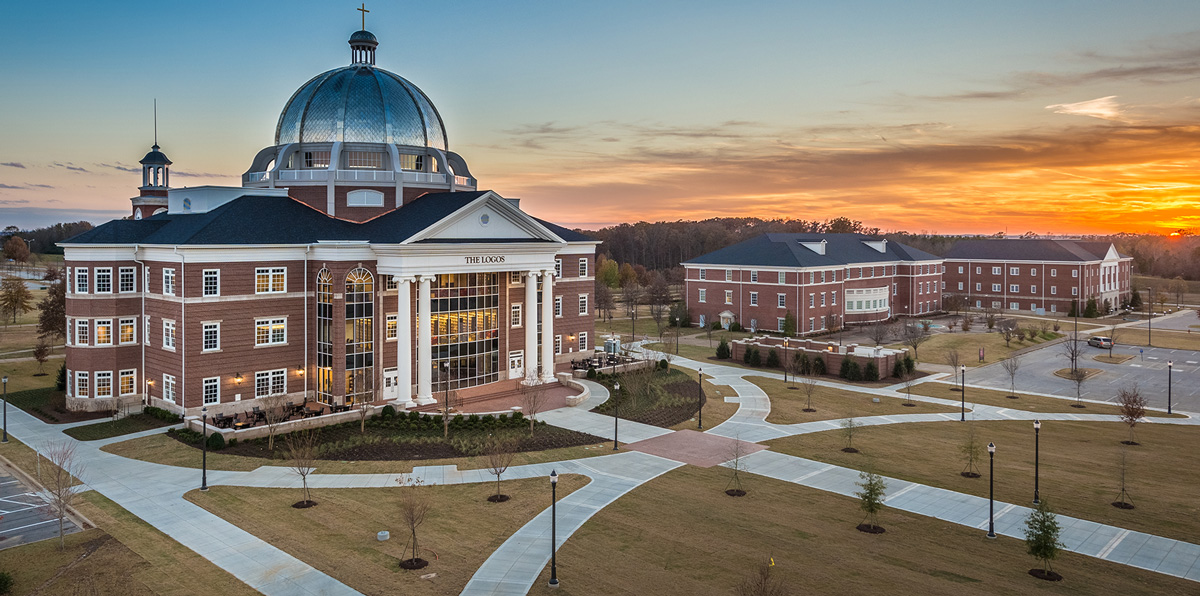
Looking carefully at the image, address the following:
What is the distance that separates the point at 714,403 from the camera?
166 feet

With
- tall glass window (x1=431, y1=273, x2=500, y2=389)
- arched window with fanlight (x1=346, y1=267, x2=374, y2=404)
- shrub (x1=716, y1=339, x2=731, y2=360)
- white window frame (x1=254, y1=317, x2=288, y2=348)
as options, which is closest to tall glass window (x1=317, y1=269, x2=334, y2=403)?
arched window with fanlight (x1=346, y1=267, x2=374, y2=404)

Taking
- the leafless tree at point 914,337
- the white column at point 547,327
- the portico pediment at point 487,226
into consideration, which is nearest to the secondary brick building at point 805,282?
the leafless tree at point 914,337

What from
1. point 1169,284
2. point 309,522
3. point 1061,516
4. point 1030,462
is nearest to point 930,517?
point 1061,516

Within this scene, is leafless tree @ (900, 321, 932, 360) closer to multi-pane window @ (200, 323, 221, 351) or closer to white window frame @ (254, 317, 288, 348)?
white window frame @ (254, 317, 288, 348)

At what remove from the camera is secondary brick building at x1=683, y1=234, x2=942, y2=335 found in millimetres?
85812

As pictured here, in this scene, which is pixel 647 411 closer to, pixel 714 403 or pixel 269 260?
pixel 714 403

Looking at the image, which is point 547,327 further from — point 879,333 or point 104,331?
point 879,333

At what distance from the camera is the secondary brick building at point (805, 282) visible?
8581 cm

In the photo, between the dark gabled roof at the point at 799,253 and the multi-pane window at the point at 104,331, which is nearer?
the multi-pane window at the point at 104,331

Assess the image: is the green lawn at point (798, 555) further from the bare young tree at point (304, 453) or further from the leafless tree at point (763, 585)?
the bare young tree at point (304, 453)

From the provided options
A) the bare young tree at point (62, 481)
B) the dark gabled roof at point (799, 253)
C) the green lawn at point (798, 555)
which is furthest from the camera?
the dark gabled roof at point (799, 253)

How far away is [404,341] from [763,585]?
30.9 metres

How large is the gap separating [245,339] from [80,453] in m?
10.0

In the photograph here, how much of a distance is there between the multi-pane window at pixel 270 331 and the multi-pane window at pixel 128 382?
28.4 ft
